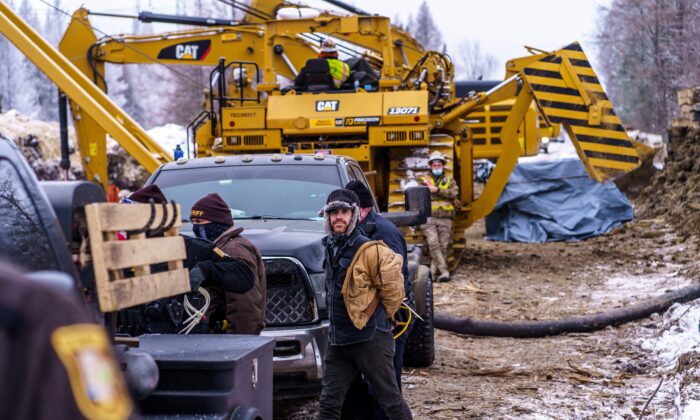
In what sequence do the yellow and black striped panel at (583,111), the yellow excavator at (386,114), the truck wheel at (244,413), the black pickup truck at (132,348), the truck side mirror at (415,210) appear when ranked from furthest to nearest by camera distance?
1. the yellow and black striped panel at (583,111)
2. the yellow excavator at (386,114)
3. the truck side mirror at (415,210)
4. the truck wheel at (244,413)
5. the black pickup truck at (132,348)

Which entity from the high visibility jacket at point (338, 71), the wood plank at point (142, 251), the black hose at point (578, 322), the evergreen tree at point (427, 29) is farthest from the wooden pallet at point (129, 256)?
the evergreen tree at point (427, 29)

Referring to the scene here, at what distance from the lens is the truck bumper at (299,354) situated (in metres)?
6.38

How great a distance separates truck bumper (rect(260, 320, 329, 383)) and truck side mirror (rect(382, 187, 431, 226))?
1731mm

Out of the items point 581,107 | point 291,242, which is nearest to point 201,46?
point 581,107

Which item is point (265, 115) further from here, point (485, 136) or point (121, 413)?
point (121, 413)

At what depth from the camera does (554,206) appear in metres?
21.5

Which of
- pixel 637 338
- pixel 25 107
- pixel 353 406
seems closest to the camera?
pixel 353 406

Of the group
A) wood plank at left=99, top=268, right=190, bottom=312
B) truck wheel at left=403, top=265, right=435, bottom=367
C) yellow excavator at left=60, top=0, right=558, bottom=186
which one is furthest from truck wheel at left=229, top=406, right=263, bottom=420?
yellow excavator at left=60, top=0, right=558, bottom=186

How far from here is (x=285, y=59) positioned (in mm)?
16328

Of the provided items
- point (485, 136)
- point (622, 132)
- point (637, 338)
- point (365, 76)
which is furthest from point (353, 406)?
point (485, 136)

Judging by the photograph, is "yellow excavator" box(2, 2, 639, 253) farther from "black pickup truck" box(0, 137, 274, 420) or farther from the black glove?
"black pickup truck" box(0, 137, 274, 420)

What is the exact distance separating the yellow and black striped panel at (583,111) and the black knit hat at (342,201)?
9.86 meters

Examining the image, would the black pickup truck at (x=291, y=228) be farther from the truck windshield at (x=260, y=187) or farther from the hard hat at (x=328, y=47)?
the hard hat at (x=328, y=47)

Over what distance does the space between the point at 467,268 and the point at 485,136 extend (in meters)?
3.83
